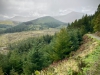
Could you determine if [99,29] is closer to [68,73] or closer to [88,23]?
[88,23]

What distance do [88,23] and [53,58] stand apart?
49199 mm

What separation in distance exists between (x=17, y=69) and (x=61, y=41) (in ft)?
64.2

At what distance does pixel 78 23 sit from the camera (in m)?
80.4

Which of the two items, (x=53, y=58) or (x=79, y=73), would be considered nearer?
(x=79, y=73)

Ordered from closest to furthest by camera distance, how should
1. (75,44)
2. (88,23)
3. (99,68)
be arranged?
(99,68) < (75,44) < (88,23)

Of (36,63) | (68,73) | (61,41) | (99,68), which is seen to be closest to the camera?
(99,68)

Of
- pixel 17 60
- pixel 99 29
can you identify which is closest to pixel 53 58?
pixel 17 60

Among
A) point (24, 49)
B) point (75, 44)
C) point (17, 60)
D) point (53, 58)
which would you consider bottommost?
point (24, 49)

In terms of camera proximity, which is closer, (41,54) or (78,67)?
(78,67)

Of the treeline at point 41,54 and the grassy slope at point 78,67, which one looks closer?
the grassy slope at point 78,67

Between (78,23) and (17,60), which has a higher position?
(78,23)

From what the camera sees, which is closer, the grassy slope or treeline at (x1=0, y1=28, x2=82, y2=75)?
the grassy slope

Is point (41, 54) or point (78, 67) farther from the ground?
point (78, 67)

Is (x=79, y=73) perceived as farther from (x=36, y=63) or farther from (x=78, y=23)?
(x=78, y=23)
